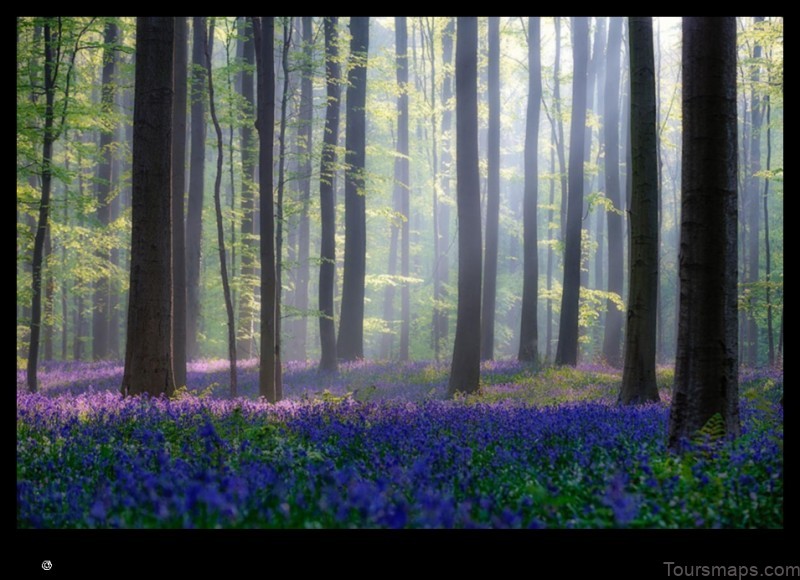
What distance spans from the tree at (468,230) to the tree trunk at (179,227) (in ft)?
19.0

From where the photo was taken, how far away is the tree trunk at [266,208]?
1284cm

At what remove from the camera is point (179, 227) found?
51.4 feet

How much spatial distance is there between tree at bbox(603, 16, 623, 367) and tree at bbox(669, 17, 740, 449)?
19.7m

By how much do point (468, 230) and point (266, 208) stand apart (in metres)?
4.81

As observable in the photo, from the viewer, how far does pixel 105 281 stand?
32.2 metres

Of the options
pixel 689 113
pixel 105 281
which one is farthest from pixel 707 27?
pixel 105 281

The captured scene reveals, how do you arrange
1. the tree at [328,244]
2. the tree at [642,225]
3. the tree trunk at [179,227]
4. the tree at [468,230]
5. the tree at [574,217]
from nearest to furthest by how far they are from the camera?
1. the tree at [642,225]
2. the tree trunk at [179,227]
3. the tree at [468,230]
4. the tree at [328,244]
5. the tree at [574,217]

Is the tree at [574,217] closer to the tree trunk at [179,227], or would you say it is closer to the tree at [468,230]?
the tree at [468,230]

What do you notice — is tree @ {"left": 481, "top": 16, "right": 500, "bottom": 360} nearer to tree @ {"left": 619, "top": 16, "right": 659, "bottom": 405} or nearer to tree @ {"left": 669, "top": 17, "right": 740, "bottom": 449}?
tree @ {"left": 619, "top": 16, "right": 659, "bottom": 405}

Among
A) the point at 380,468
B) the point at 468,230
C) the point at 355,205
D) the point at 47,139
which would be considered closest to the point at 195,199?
the point at 355,205

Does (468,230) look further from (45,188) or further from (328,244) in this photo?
(45,188)

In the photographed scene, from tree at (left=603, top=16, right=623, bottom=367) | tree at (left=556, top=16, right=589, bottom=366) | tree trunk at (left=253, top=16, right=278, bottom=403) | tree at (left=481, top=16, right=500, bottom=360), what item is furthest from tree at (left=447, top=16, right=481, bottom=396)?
tree at (left=603, top=16, right=623, bottom=367)

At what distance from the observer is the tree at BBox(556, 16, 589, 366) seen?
22.4 meters

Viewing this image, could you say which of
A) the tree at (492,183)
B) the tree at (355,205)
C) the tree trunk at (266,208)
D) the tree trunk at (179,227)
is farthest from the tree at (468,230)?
the tree at (492,183)
